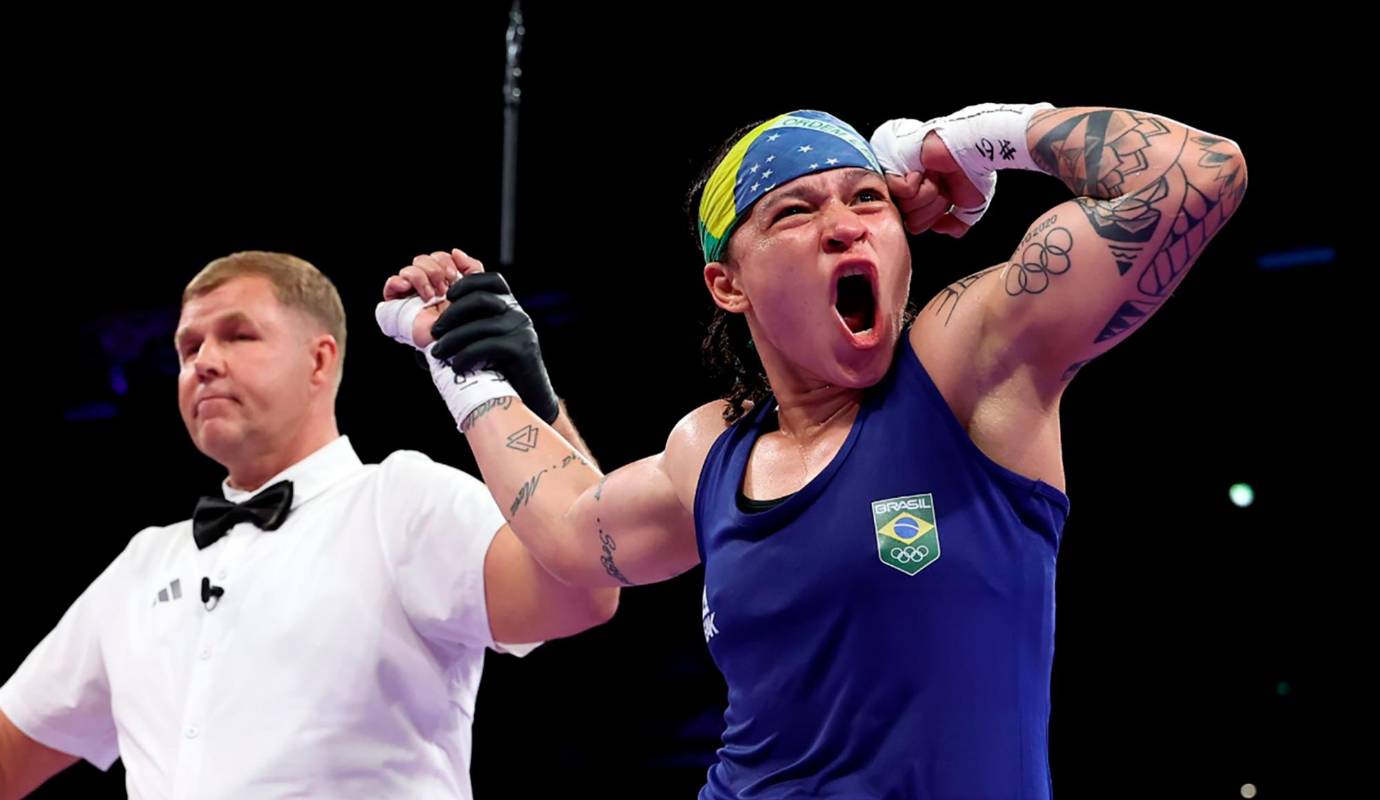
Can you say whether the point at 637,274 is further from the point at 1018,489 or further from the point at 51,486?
the point at 1018,489

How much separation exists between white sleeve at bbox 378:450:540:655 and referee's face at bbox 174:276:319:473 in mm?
308

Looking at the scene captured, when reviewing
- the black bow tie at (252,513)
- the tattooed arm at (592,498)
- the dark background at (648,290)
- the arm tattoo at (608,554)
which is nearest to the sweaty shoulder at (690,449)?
the tattooed arm at (592,498)

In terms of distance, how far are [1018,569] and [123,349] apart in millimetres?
3222

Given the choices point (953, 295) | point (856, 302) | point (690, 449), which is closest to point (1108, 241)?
point (953, 295)

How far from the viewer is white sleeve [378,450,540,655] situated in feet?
6.45

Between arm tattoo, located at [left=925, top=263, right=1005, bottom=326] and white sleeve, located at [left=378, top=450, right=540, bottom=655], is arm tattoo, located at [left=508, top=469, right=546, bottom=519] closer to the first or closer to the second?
white sleeve, located at [left=378, top=450, right=540, bottom=655]

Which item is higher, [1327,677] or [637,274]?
[637,274]

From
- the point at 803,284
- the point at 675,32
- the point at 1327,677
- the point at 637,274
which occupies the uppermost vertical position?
the point at 675,32

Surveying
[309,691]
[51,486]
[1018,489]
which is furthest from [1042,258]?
[51,486]

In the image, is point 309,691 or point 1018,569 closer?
point 1018,569

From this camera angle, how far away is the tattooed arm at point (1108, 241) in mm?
1222

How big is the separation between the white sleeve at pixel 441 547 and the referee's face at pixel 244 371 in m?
0.31

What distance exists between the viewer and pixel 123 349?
12.5ft

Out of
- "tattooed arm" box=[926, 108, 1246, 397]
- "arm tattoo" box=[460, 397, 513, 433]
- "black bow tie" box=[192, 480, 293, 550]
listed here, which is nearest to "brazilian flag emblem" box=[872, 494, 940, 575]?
"tattooed arm" box=[926, 108, 1246, 397]
